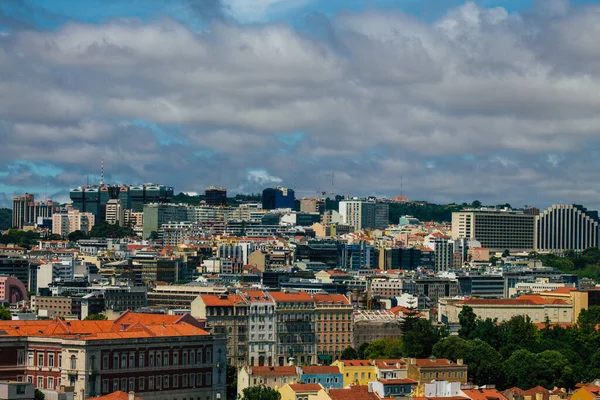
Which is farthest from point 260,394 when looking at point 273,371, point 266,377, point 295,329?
point 295,329

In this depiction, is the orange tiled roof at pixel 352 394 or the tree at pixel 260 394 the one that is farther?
the tree at pixel 260 394

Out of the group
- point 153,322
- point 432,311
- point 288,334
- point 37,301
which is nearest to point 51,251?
point 37,301

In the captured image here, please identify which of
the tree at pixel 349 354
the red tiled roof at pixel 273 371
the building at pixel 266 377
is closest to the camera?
the building at pixel 266 377

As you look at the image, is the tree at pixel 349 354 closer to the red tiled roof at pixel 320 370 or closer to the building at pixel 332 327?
the building at pixel 332 327

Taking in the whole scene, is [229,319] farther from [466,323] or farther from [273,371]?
[466,323]

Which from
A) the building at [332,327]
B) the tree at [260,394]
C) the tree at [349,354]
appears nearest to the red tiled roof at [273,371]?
the tree at [260,394]

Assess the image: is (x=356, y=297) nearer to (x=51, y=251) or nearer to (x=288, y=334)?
(x=288, y=334)
